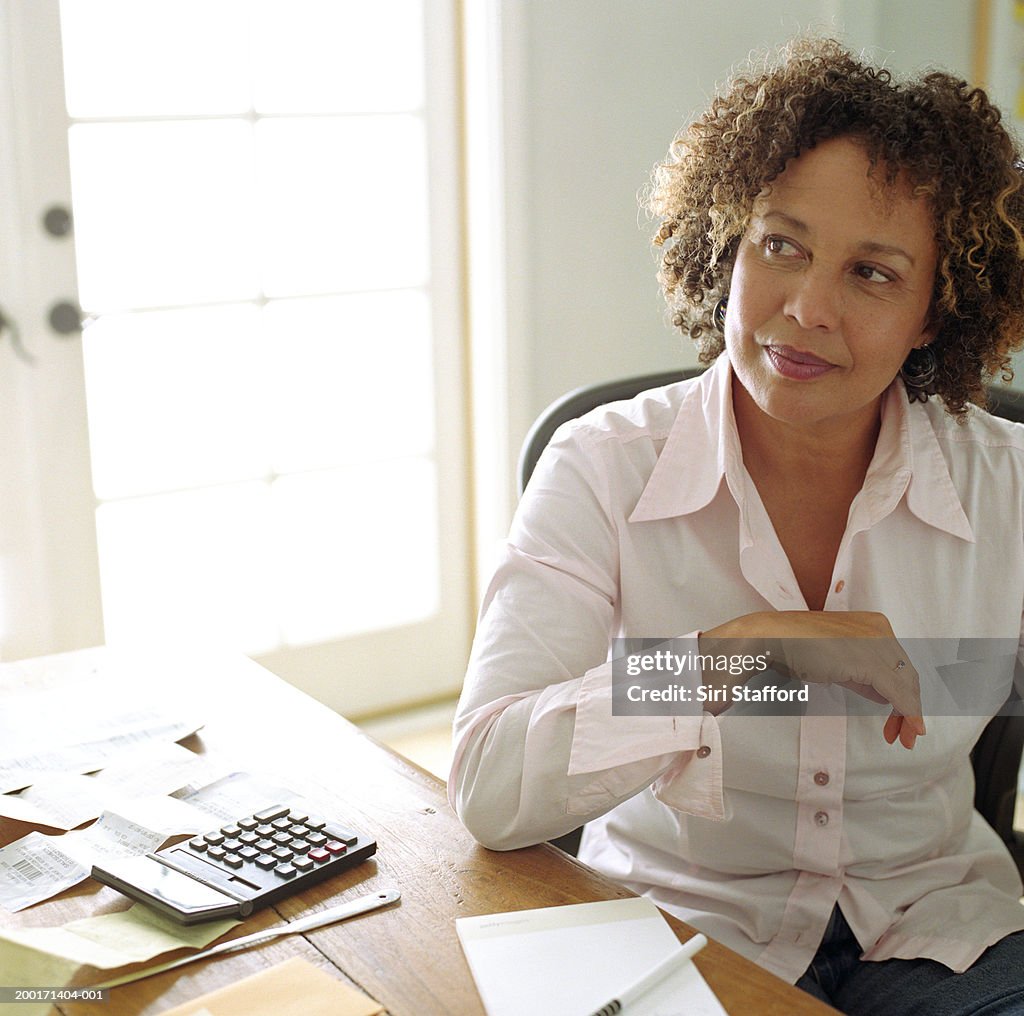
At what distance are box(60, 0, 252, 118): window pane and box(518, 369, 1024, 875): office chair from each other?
139 centimetres

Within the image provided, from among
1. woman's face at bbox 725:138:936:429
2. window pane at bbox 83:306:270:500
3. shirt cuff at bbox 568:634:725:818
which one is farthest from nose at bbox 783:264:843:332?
window pane at bbox 83:306:270:500

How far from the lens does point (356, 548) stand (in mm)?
2975

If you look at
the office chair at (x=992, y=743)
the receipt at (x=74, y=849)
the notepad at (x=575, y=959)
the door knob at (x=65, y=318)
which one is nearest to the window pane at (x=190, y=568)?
the door knob at (x=65, y=318)

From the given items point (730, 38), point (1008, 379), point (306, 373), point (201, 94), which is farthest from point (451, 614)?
point (1008, 379)

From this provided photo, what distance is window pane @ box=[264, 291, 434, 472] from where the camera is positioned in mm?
2818

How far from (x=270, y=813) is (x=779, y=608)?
0.54 meters

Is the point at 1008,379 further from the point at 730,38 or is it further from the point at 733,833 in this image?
the point at 730,38

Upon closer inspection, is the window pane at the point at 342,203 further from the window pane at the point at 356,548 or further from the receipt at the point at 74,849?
the receipt at the point at 74,849

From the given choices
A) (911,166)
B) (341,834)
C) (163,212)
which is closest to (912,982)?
(341,834)

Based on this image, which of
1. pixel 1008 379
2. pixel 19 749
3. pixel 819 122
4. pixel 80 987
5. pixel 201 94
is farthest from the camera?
pixel 201 94

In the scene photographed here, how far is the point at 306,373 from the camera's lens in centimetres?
284

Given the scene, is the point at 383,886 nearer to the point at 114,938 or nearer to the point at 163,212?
the point at 114,938

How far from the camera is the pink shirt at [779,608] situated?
4.09 feet

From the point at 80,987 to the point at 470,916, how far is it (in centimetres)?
27
